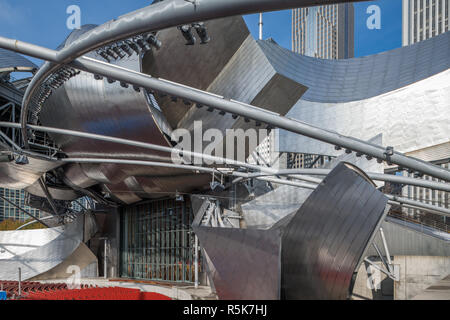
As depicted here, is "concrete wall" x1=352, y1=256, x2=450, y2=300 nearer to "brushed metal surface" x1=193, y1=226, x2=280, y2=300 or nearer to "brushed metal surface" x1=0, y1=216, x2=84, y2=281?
"brushed metal surface" x1=193, y1=226, x2=280, y2=300

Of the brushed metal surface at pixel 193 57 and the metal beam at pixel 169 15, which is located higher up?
the brushed metal surface at pixel 193 57

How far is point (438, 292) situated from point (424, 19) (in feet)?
295

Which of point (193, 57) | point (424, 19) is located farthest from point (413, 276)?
point (424, 19)

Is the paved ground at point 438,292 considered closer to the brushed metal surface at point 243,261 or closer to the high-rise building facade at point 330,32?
the brushed metal surface at point 243,261

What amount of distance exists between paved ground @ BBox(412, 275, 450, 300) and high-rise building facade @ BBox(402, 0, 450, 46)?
81.4 meters

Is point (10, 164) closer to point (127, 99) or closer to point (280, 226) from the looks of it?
point (127, 99)

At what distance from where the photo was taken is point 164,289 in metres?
22.6

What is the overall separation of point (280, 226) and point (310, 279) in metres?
1.23

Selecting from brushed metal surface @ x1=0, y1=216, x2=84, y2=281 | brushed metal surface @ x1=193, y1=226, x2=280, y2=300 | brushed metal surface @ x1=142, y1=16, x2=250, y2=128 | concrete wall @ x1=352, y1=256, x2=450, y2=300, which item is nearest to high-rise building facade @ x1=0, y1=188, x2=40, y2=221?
brushed metal surface @ x1=0, y1=216, x2=84, y2=281

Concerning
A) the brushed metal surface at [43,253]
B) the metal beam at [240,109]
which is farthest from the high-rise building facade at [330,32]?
the metal beam at [240,109]

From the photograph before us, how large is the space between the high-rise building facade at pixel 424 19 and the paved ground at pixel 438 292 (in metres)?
81.4

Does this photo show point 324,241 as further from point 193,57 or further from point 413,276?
point 193,57

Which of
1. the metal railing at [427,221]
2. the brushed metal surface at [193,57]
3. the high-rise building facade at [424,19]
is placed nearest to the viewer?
the metal railing at [427,221]

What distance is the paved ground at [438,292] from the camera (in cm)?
1024
